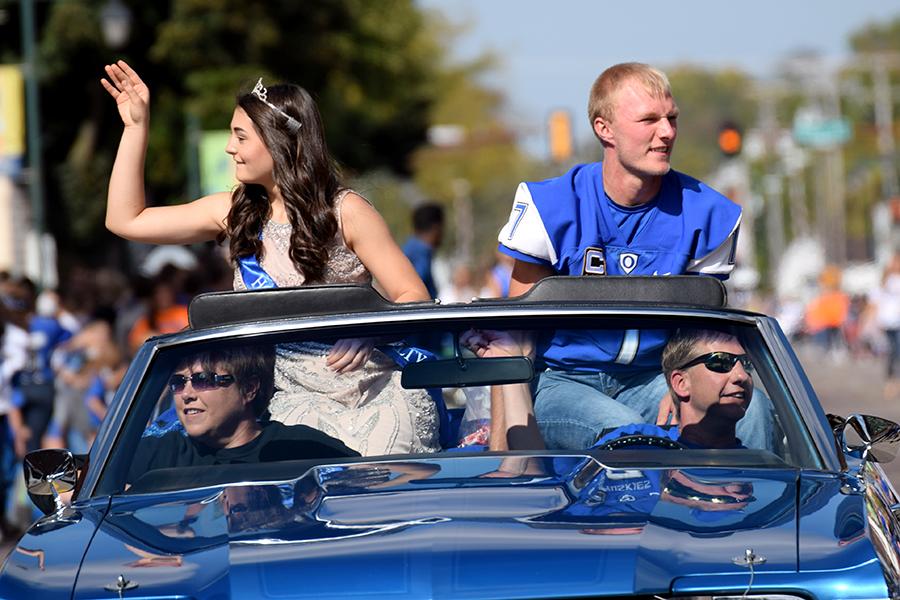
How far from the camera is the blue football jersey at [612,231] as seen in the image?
5.59m

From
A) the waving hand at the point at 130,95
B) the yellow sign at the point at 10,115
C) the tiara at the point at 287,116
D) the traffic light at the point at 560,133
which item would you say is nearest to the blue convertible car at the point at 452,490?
the tiara at the point at 287,116

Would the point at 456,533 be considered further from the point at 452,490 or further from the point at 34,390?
the point at 34,390

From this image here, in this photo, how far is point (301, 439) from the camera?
453 centimetres

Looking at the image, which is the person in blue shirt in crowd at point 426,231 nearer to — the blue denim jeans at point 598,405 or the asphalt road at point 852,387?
the asphalt road at point 852,387

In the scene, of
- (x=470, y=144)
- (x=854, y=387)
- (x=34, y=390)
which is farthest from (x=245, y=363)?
(x=470, y=144)

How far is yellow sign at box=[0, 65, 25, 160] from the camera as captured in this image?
69.4 feet

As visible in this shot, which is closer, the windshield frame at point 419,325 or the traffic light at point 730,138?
the windshield frame at point 419,325

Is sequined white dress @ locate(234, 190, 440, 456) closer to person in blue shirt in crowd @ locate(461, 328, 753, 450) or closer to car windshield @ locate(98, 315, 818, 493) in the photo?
car windshield @ locate(98, 315, 818, 493)

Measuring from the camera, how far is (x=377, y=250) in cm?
571

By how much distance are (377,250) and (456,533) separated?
227cm

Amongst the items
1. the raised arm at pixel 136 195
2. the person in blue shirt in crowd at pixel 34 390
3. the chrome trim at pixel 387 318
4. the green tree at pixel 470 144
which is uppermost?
the green tree at pixel 470 144

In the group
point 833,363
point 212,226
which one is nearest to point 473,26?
point 833,363

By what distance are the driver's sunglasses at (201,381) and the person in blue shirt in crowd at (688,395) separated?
62 cm

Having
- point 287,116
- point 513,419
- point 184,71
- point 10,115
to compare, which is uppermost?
point 184,71
